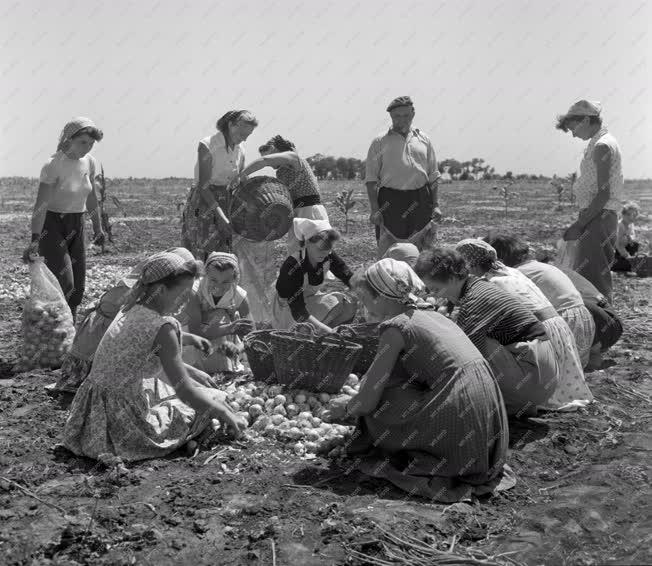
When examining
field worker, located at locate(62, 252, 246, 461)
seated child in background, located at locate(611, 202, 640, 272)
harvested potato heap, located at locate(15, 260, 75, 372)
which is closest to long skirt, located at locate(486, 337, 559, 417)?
field worker, located at locate(62, 252, 246, 461)

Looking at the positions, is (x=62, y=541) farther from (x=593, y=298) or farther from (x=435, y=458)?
(x=593, y=298)

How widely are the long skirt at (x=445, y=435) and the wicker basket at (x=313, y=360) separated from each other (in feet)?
2.46

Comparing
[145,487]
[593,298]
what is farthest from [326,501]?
[593,298]

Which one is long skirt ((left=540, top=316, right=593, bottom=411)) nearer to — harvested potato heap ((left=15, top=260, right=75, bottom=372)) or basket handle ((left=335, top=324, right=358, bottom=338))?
basket handle ((left=335, top=324, right=358, bottom=338))

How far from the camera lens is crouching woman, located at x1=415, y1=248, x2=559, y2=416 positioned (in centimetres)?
414

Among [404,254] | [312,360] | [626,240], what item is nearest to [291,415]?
[312,360]

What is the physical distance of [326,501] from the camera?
3.44 m

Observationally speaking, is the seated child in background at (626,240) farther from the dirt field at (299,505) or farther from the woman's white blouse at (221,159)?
the woman's white blouse at (221,159)

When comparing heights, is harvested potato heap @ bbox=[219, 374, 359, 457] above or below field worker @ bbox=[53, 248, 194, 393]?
below

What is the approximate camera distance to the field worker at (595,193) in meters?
5.89

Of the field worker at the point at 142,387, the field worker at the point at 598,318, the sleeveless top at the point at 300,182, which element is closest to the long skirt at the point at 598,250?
the field worker at the point at 598,318

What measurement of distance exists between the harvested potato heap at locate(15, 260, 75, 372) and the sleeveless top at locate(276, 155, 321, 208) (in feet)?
6.66

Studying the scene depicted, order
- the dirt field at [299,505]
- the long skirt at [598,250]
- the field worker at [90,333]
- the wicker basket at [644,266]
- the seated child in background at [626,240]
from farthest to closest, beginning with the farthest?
the seated child in background at [626,240] < the wicker basket at [644,266] < the long skirt at [598,250] < the field worker at [90,333] < the dirt field at [299,505]

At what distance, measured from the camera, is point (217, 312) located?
17.2 feet
